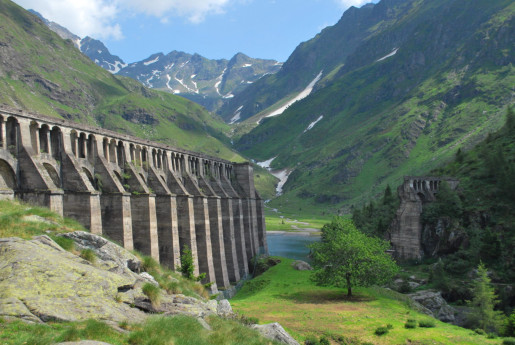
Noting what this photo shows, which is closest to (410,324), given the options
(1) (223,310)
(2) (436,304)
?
(1) (223,310)

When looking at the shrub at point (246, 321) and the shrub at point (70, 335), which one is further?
the shrub at point (246, 321)

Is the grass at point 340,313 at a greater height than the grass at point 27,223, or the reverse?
the grass at point 27,223

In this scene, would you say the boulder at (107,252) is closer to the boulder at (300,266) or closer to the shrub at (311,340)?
the shrub at (311,340)

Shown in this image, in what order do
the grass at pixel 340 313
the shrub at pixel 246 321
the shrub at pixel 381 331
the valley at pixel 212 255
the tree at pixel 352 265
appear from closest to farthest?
1. the valley at pixel 212 255
2. the shrub at pixel 246 321
3. the grass at pixel 340 313
4. the shrub at pixel 381 331
5. the tree at pixel 352 265

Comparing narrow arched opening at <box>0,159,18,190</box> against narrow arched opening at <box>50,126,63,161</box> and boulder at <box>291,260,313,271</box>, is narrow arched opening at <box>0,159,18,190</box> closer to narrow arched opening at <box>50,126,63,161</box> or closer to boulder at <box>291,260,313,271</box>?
narrow arched opening at <box>50,126,63,161</box>

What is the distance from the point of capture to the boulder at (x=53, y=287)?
1393 cm

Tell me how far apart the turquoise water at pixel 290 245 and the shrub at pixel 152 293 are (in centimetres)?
8773

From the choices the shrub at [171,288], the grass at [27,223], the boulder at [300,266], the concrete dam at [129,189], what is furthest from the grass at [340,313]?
the grass at [27,223]

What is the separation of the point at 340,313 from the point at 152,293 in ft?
89.7

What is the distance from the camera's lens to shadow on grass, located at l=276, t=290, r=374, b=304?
160 feet

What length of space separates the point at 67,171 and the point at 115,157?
10607 millimetres

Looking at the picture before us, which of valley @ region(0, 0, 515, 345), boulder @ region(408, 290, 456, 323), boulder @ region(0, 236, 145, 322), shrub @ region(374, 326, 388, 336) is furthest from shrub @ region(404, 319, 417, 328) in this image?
boulder @ region(0, 236, 145, 322)

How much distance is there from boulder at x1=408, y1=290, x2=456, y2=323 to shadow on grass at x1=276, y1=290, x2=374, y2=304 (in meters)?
13.2

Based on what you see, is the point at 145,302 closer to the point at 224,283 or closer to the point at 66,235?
the point at 66,235
